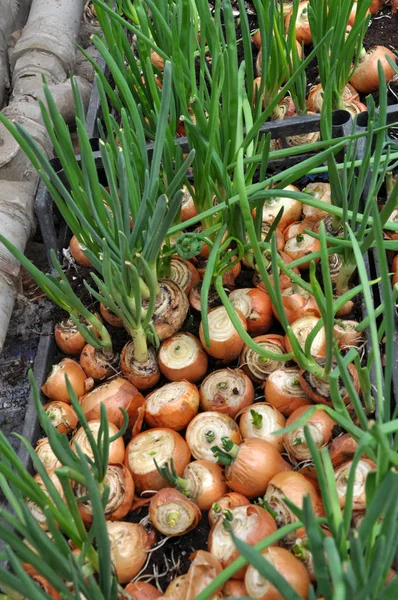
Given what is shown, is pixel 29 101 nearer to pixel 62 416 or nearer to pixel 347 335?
pixel 62 416

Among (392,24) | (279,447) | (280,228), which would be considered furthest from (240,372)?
(392,24)

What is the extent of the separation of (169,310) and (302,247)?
0.27m

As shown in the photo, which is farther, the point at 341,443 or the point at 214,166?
the point at 214,166

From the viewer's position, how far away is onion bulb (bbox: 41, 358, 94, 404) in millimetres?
1171

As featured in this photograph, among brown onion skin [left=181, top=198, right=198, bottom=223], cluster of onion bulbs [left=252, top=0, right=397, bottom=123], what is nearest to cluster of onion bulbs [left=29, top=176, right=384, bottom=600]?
brown onion skin [left=181, top=198, right=198, bottom=223]

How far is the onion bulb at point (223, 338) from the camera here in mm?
1129

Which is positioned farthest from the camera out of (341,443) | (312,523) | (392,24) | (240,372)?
(392,24)

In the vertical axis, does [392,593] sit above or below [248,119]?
below

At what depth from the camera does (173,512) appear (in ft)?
3.15

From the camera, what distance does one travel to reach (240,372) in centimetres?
112

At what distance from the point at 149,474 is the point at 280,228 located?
1.83 feet

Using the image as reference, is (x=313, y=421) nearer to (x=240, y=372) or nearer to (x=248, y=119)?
(x=240, y=372)

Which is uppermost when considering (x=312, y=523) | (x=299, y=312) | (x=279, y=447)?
(x=312, y=523)

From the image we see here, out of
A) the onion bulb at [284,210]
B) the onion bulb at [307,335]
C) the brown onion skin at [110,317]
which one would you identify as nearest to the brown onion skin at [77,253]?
the brown onion skin at [110,317]
